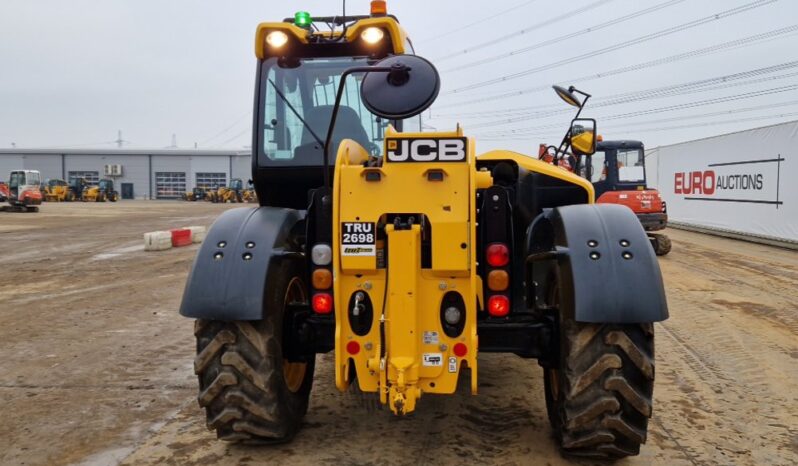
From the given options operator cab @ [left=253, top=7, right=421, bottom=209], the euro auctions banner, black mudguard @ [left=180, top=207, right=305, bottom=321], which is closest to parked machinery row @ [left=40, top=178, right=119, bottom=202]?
the euro auctions banner

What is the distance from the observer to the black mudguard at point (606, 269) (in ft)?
10.8

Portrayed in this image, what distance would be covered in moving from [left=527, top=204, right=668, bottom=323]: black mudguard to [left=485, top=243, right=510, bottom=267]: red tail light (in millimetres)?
217

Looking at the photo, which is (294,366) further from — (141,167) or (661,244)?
(141,167)

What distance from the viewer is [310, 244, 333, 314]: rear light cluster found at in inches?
149

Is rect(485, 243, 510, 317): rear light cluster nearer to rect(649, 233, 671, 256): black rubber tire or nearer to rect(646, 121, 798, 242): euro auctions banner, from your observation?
rect(649, 233, 671, 256): black rubber tire

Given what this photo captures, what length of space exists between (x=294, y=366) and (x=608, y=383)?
1.93 meters

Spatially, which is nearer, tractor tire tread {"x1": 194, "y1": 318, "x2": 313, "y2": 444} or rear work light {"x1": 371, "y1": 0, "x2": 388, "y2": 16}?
tractor tire tread {"x1": 194, "y1": 318, "x2": 313, "y2": 444}

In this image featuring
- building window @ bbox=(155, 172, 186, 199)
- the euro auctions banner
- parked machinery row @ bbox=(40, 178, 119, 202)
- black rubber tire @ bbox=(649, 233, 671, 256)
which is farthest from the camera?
building window @ bbox=(155, 172, 186, 199)

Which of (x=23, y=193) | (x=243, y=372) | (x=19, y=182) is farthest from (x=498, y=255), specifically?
(x=19, y=182)

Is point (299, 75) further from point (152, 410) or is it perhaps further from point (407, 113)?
point (152, 410)

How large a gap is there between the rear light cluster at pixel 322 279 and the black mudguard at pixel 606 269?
3.99 ft

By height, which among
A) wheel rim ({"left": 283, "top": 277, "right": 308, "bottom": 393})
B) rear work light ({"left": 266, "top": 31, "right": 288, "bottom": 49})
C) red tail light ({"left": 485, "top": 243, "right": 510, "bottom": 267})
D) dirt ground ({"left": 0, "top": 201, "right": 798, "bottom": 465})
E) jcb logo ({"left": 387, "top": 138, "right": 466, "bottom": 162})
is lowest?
dirt ground ({"left": 0, "top": 201, "right": 798, "bottom": 465})

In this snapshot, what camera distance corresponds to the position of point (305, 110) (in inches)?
196

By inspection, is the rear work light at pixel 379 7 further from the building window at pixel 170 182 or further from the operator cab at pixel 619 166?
the building window at pixel 170 182
